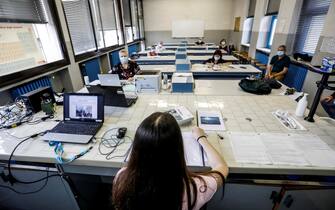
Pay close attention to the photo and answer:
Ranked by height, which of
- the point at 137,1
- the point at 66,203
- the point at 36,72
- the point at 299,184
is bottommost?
the point at 66,203

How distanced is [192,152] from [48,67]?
9.56 feet

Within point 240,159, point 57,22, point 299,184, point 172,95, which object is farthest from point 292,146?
point 57,22

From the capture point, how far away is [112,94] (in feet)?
4.90

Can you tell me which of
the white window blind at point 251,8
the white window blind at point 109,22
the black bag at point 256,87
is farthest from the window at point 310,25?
the white window blind at point 109,22

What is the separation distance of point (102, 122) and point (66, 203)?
656 millimetres

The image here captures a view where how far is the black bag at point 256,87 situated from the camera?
1887mm

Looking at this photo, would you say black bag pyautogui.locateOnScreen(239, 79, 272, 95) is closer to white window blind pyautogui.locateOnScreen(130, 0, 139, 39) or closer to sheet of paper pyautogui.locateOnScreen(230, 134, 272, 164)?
sheet of paper pyautogui.locateOnScreen(230, 134, 272, 164)

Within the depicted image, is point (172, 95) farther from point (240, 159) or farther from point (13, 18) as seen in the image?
point (13, 18)

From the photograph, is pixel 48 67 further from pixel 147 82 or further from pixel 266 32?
pixel 266 32

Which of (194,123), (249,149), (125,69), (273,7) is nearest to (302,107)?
(249,149)

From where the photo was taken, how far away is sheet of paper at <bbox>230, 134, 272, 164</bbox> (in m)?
0.96

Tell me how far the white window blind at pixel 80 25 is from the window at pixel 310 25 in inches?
192

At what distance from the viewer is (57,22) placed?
2.89 meters

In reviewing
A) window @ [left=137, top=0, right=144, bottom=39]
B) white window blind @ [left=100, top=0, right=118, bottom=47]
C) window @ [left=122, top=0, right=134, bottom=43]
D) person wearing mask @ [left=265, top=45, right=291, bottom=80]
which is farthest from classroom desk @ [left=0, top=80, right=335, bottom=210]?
window @ [left=137, top=0, right=144, bottom=39]
